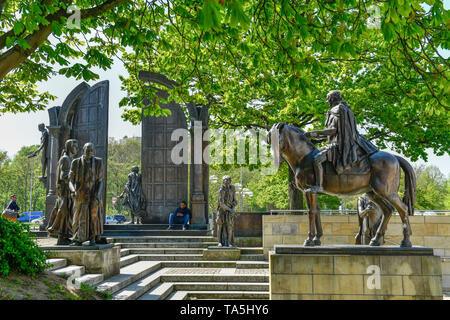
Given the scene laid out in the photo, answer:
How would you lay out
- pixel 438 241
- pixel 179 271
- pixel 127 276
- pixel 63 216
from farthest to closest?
pixel 438 241
pixel 179 271
pixel 127 276
pixel 63 216

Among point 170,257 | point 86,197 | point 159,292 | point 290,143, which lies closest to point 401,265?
point 290,143

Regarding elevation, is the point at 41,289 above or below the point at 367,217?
below

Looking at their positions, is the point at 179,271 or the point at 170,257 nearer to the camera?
the point at 179,271

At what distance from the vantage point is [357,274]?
20.7 ft

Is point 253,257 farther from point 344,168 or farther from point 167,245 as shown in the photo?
point 344,168

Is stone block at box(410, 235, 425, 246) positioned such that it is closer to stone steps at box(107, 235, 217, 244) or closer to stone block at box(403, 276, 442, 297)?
stone block at box(403, 276, 442, 297)

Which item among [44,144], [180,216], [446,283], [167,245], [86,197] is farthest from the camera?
[44,144]

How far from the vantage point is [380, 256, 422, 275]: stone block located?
245 inches

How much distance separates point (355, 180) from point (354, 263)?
139cm

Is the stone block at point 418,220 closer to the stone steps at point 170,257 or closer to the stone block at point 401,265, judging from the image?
the stone block at point 401,265

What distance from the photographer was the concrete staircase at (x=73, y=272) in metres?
7.22
